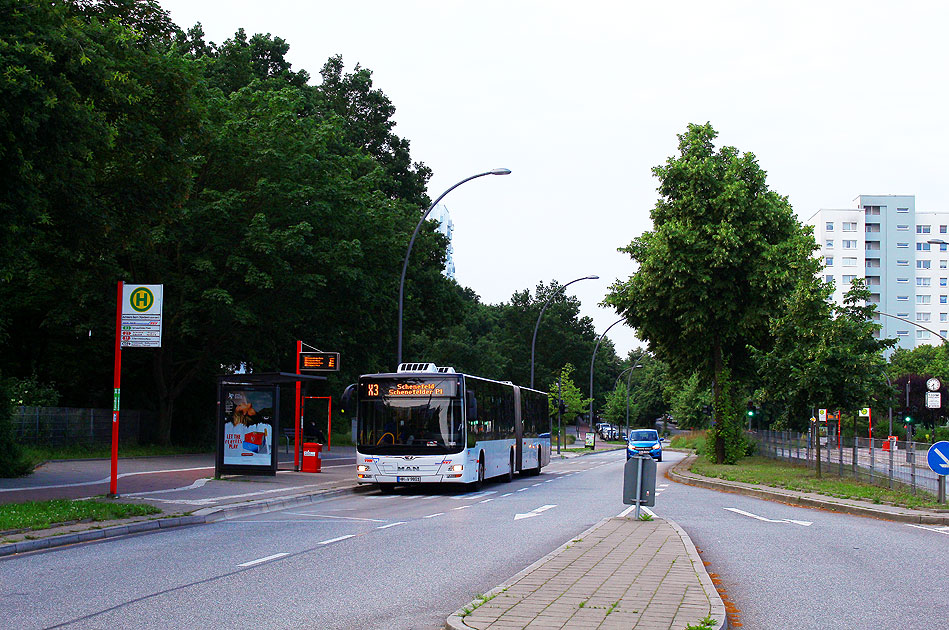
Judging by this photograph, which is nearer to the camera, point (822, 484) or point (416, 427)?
point (416, 427)

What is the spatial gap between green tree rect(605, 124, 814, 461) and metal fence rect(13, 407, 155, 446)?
1896cm

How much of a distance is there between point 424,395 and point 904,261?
4208 inches

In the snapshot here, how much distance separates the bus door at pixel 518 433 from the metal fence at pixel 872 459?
973 cm

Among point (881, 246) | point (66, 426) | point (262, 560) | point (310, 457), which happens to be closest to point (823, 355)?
point (310, 457)

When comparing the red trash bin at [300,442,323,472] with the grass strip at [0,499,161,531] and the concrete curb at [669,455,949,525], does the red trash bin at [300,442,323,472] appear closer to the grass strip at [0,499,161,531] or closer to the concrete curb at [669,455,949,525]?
the concrete curb at [669,455,949,525]

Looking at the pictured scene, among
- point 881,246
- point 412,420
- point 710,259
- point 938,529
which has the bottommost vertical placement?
point 938,529

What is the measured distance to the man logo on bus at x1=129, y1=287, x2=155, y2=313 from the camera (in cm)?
1791

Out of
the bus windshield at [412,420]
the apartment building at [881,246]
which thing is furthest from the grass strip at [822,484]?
the apartment building at [881,246]

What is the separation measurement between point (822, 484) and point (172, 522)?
1744cm

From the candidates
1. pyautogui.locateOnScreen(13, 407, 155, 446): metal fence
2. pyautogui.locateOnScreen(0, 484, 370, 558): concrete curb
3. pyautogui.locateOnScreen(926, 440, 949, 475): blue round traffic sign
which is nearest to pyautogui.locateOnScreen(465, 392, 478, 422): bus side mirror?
pyautogui.locateOnScreen(0, 484, 370, 558): concrete curb

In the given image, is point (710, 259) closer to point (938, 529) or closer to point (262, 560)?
point (938, 529)

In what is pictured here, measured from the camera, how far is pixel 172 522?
14.9m

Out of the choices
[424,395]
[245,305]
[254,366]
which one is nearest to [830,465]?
[424,395]

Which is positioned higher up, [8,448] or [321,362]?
[321,362]
